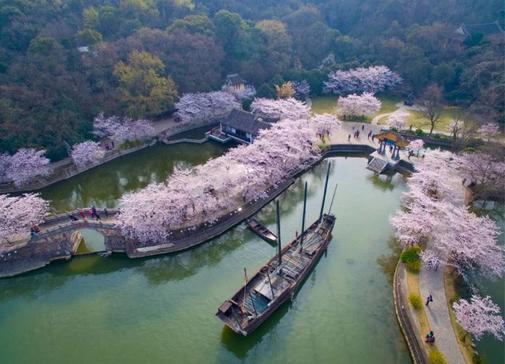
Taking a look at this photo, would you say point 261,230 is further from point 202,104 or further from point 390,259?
point 202,104

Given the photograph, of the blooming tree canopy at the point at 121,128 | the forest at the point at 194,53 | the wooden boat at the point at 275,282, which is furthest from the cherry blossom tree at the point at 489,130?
the blooming tree canopy at the point at 121,128

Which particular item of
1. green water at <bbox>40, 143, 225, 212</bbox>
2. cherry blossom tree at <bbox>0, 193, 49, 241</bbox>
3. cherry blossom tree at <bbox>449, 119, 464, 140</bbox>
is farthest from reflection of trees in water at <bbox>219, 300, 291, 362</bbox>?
cherry blossom tree at <bbox>449, 119, 464, 140</bbox>

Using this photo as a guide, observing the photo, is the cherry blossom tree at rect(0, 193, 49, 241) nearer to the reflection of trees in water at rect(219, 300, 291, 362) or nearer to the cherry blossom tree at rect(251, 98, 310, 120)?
the reflection of trees in water at rect(219, 300, 291, 362)

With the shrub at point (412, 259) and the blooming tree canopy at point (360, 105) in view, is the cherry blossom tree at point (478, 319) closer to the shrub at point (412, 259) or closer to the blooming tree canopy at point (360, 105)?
the shrub at point (412, 259)

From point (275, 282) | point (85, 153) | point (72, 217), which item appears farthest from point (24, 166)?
point (275, 282)

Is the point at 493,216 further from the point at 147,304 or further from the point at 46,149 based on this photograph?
the point at 46,149
